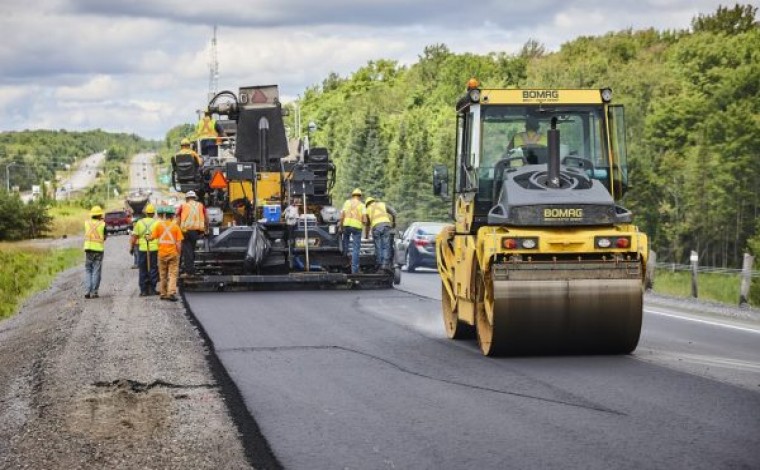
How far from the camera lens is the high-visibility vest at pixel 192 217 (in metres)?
22.2

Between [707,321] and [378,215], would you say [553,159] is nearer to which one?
[707,321]

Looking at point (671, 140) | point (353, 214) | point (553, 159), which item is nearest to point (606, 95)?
point (553, 159)

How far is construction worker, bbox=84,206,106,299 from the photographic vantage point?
21.7 metres

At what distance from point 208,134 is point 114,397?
16.0m

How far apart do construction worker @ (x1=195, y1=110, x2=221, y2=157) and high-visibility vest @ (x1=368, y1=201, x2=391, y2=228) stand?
4.14 meters

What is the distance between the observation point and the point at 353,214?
23297 millimetres

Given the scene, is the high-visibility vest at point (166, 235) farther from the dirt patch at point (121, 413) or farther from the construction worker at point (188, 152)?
the dirt patch at point (121, 413)

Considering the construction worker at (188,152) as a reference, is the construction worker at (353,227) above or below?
below

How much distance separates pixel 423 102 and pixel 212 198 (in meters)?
83.6

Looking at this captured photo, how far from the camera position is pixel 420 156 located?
69438mm

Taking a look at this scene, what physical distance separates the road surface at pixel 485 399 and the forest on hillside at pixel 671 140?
42.6 metres

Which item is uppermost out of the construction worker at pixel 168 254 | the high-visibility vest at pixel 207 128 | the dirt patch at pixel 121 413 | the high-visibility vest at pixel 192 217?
the high-visibility vest at pixel 207 128

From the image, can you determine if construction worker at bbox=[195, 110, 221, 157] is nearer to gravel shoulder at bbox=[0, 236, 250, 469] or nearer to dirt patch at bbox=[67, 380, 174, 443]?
gravel shoulder at bbox=[0, 236, 250, 469]

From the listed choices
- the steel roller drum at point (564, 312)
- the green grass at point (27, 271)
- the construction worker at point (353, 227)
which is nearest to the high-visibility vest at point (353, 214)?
the construction worker at point (353, 227)
